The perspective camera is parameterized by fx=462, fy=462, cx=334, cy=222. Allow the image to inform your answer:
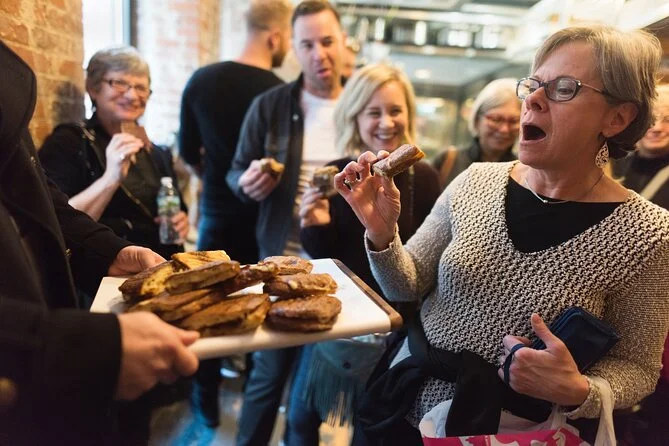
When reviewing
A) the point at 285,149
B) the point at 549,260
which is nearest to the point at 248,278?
the point at 549,260

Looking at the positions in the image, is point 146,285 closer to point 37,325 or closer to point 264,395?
point 37,325

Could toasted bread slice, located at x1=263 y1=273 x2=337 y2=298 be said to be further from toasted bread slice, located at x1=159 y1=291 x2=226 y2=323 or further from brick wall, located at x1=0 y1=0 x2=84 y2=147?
brick wall, located at x1=0 y1=0 x2=84 y2=147

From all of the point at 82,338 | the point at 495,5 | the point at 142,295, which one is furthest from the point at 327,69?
the point at 495,5

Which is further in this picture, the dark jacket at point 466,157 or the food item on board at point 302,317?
the dark jacket at point 466,157

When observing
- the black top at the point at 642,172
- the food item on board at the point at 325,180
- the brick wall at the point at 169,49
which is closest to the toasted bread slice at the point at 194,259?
the food item on board at the point at 325,180

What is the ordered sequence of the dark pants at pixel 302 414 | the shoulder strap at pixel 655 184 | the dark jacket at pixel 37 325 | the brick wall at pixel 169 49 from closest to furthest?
1. the dark jacket at pixel 37 325
2. the shoulder strap at pixel 655 184
3. the dark pants at pixel 302 414
4. the brick wall at pixel 169 49

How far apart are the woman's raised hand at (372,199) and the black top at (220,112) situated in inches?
49.4

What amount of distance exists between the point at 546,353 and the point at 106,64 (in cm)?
153

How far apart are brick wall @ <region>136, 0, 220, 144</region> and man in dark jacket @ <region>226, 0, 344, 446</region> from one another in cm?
119

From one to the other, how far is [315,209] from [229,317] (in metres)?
0.71

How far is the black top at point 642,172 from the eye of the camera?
1.41 m

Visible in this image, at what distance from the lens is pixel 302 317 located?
0.75 m

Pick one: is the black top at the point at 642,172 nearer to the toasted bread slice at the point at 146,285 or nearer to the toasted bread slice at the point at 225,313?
the toasted bread slice at the point at 225,313

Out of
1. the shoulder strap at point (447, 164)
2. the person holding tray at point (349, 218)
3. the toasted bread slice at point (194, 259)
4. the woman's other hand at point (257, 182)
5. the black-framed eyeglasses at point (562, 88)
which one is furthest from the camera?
the shoulder strap at point (447, 164)
